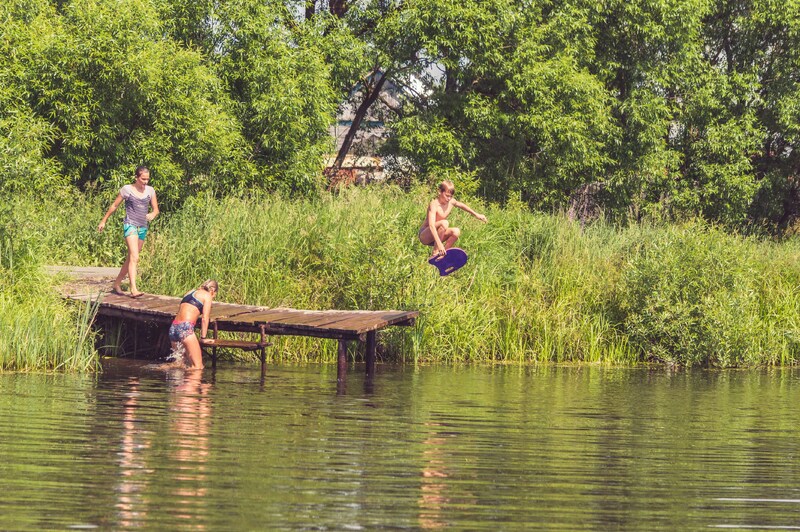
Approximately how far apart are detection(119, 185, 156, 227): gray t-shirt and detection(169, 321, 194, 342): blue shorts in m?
2.19

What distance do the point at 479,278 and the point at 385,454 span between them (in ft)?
36.9

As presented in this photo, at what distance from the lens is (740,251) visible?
71.9 ft

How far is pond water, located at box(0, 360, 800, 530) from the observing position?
771cm

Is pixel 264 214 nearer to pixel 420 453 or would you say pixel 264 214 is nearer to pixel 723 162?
pixel 420 453

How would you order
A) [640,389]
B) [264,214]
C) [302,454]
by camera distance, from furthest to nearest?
[264,214], [640,389], [302,454]

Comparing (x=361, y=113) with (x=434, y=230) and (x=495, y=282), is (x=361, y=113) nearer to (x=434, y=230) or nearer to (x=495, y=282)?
(x=495, y=282)

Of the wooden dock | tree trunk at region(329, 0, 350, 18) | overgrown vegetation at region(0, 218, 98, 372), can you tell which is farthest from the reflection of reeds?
tree trunk at region(329, 0, 350, 18)

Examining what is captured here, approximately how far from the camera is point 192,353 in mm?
17250

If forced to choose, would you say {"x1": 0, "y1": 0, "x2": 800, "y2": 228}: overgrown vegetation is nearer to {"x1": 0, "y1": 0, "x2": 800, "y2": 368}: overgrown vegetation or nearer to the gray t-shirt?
{"x1": 0, "y1": 0, "x2": 800, "y2": 368}: overgrown vegetation

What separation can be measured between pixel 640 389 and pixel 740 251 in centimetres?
601

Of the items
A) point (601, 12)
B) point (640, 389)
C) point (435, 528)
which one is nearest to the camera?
point (435, 528)

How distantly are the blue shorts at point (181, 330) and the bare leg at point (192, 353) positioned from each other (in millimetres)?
95

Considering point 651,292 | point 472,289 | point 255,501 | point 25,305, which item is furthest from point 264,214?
point 255,501

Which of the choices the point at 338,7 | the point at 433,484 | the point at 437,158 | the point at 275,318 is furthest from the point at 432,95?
the point at 433,484
